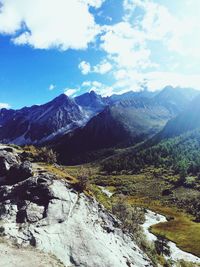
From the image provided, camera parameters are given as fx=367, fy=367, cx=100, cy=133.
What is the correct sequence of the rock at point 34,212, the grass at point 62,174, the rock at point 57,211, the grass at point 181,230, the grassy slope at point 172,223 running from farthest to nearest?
the grassy slope at point 172,223
the grass at point 181,230
the grass at point 62,174
the rock at point 57,211
the rock at point 34,212

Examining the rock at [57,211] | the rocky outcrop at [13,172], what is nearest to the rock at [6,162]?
the rocky outcrop at [13,172]

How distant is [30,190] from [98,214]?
10813 millimetres

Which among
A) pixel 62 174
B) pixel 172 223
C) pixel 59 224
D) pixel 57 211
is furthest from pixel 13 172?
pixel 172 223

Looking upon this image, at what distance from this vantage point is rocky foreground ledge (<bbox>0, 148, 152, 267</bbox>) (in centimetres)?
4366

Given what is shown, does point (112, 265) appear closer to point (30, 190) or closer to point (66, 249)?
point (66, 249)

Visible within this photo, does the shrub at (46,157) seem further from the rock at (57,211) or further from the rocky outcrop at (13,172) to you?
the rock at (57,211)

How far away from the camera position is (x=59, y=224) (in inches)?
1896

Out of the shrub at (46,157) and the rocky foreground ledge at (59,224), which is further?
the shrub at (46,157)

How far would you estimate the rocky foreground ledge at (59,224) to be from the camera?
143ft

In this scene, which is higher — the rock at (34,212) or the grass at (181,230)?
the rock at (34,212)

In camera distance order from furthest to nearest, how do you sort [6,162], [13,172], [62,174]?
[62,174], [6,162], [13,172]

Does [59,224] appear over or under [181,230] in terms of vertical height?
over

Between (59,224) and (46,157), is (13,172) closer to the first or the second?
(59,224)

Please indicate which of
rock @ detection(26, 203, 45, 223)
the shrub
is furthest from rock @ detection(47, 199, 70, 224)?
the shrub
